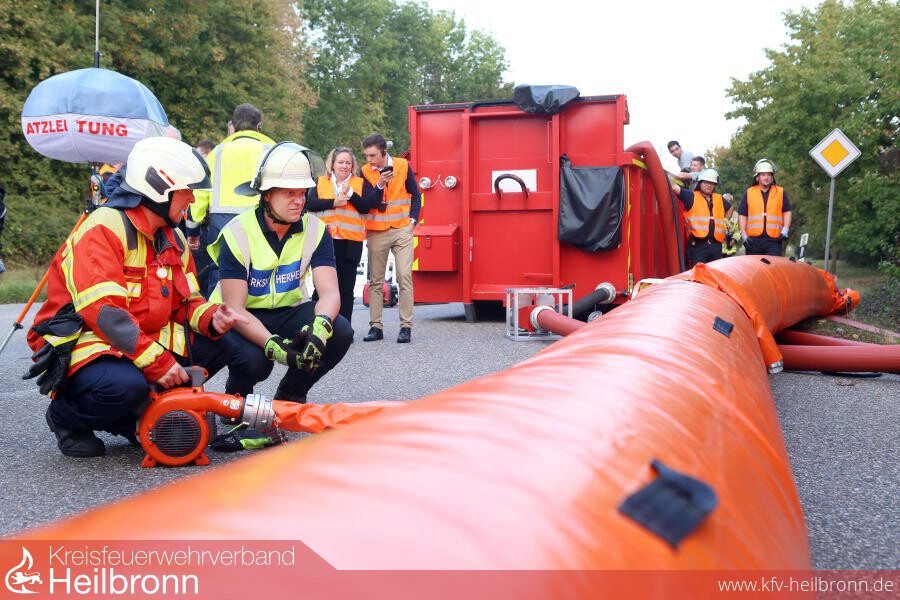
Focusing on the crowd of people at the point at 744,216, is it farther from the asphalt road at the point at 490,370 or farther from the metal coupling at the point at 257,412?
the metal coupling at the point at 257,412

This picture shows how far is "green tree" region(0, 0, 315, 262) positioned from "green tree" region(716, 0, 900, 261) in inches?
671

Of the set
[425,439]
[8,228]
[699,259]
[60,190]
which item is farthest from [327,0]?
[425,439]

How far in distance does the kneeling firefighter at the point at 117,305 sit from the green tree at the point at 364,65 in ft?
123

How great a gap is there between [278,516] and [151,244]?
3051 mm

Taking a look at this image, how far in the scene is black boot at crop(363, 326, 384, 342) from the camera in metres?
8.36

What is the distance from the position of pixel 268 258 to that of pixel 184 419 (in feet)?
Result: 3.41

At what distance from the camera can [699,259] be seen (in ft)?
37.7

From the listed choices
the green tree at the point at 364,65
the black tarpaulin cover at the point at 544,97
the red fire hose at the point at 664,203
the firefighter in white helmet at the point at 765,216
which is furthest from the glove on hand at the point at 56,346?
the green tree at the point at 364,65

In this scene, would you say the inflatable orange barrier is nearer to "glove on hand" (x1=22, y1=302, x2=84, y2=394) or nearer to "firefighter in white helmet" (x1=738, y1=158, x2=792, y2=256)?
"glove on hand" (x1=22, y1=302, x2=84, y2=394)

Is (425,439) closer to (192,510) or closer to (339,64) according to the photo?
(192,510)

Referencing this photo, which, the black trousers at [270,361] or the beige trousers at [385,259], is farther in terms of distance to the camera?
the beige trousers at [385,259]

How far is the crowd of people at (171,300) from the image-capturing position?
3.57 meters

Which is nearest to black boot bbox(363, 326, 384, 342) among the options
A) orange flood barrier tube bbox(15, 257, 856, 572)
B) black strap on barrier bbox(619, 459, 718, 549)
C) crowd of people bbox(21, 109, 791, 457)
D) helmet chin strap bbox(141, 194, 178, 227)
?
crowd of people bbox(21, 109, 791, 457)

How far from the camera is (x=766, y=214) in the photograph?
1080 centimetres
